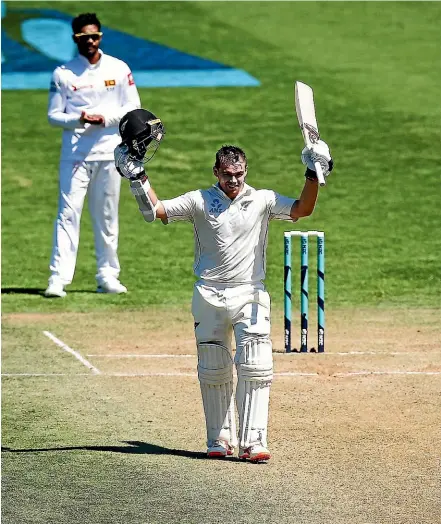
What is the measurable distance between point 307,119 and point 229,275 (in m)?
1.07

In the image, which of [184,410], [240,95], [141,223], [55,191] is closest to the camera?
[184,410]

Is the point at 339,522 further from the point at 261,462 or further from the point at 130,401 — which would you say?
the point at 130,401

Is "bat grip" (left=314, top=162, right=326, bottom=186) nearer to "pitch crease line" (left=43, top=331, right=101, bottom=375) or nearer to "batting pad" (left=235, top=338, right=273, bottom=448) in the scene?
"batting pad" (left=235, top=338, right=273, bottom=448)

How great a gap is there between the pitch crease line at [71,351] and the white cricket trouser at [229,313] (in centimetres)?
282

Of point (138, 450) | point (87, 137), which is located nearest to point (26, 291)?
Answer: point (87, 137)

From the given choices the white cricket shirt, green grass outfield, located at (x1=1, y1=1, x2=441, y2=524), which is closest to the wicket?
green grass outfield, located at (x1=1, y1=1, x2=441, y2=524)

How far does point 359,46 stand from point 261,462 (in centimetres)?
1695

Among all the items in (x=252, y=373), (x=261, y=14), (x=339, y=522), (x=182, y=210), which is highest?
(x=261, y=14)

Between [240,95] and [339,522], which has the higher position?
[240,95]

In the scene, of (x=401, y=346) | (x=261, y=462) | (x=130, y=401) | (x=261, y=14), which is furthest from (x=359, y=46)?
(x=261, y=462)

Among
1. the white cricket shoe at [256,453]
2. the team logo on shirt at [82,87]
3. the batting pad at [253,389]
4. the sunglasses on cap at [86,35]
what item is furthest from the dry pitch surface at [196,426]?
the sunglasses on cap at [86,35]

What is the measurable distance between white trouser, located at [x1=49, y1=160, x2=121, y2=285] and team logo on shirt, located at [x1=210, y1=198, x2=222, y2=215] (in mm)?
5925

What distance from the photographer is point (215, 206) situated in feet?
29.1

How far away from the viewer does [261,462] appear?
344 inches
